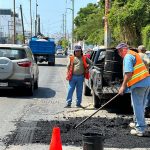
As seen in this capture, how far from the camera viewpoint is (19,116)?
1179cm

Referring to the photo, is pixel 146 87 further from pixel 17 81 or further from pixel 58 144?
pixel 17 81

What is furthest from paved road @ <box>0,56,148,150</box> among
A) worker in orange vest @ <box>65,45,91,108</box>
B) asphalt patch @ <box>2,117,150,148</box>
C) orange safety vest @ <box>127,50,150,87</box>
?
orange safety vest @ <box>127,50,150,87</box>

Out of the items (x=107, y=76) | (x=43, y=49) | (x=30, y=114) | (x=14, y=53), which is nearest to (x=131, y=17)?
(x=43, y=49)

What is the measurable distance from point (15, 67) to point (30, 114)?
4.02 meters

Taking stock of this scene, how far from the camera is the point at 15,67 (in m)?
16.0

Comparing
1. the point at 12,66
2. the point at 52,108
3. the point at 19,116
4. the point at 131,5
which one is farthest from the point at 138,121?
the point at 131,5

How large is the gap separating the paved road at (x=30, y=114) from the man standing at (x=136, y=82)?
1.32m

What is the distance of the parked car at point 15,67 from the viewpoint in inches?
625

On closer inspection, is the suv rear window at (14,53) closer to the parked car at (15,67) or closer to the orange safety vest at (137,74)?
the parked car at (15,67)

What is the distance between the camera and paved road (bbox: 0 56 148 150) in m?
8.62

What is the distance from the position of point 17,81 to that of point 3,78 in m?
0.47

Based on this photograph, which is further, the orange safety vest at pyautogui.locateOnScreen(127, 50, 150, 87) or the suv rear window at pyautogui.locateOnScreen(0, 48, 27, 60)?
the suv rear window at pyautogui.locateOnScreen(0, 48, 27, 60)

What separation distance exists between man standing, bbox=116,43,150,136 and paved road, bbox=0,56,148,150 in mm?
1320

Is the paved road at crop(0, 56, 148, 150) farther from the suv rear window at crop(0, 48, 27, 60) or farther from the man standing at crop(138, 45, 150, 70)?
the man standing at crop(138, 45, 150, 70)
